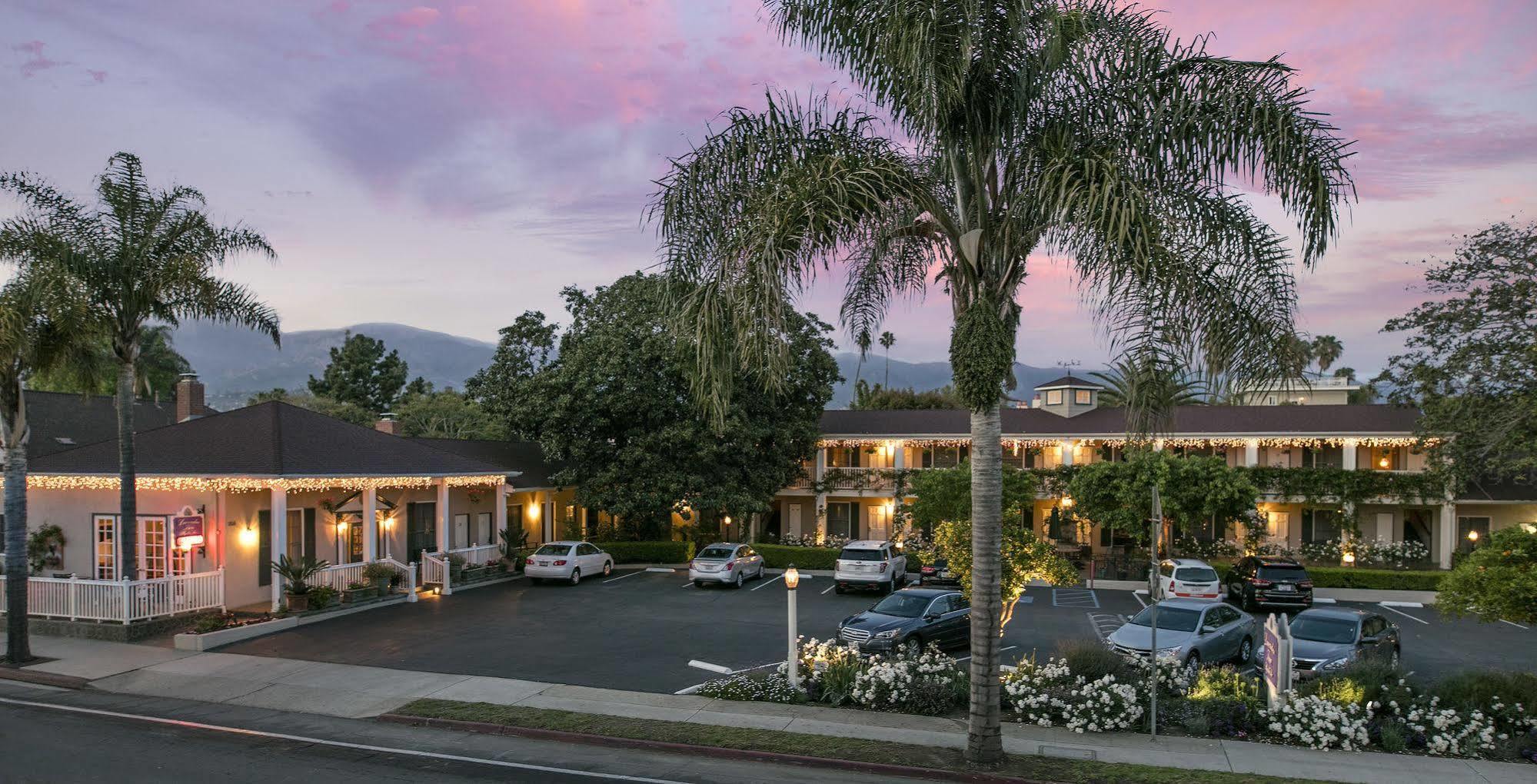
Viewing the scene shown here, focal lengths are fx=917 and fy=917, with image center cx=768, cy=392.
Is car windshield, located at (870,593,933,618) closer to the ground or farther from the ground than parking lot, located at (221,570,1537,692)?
farther from the ground

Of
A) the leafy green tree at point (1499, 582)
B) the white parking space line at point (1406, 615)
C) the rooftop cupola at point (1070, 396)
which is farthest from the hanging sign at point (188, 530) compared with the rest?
the rooftop cupola at point (1070, 396)

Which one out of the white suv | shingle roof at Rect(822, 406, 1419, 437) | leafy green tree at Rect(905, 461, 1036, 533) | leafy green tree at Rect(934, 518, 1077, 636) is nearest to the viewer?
leafy green tree at Rect(934, 518, 1077, 636)

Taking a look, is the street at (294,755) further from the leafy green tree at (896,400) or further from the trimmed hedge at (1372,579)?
the leafy green tree at (896,400)

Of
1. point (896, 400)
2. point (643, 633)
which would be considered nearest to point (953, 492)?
point (643, 633)

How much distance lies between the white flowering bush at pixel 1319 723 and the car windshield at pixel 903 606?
294 inches

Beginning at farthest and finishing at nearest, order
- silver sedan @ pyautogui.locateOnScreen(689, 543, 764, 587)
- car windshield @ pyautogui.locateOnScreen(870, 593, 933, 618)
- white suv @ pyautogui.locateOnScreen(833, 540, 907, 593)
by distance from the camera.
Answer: silver sedan @ pyautogui.locateOnScreen(689, 543, 764, 587), white suv @ pyautogui.locateOnScreen(833, 540, 907, 593), car windshield @ pyautogui.locateOnScreen(870, 593, 933, 618)

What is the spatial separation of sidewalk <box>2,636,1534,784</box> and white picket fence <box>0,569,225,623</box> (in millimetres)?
693

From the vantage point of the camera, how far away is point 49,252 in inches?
706

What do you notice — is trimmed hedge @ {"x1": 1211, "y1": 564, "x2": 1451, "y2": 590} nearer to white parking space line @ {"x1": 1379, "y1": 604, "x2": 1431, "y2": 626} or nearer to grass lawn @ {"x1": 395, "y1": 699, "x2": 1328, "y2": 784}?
white parking space line @ {"x1": 1379, "y1": 604, "x2": 1431, "y2": 626}

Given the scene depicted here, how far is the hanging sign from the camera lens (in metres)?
20.7

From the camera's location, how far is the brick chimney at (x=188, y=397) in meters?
33.8

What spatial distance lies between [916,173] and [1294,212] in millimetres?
4226

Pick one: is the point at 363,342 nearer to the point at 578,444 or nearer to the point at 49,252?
the point at 578,444

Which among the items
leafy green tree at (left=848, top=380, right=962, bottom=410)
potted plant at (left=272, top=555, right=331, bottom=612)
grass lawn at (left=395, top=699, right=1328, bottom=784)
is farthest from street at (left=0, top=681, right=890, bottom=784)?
leafy green tree at (left=848, top=380, right=962, bottom=410)
